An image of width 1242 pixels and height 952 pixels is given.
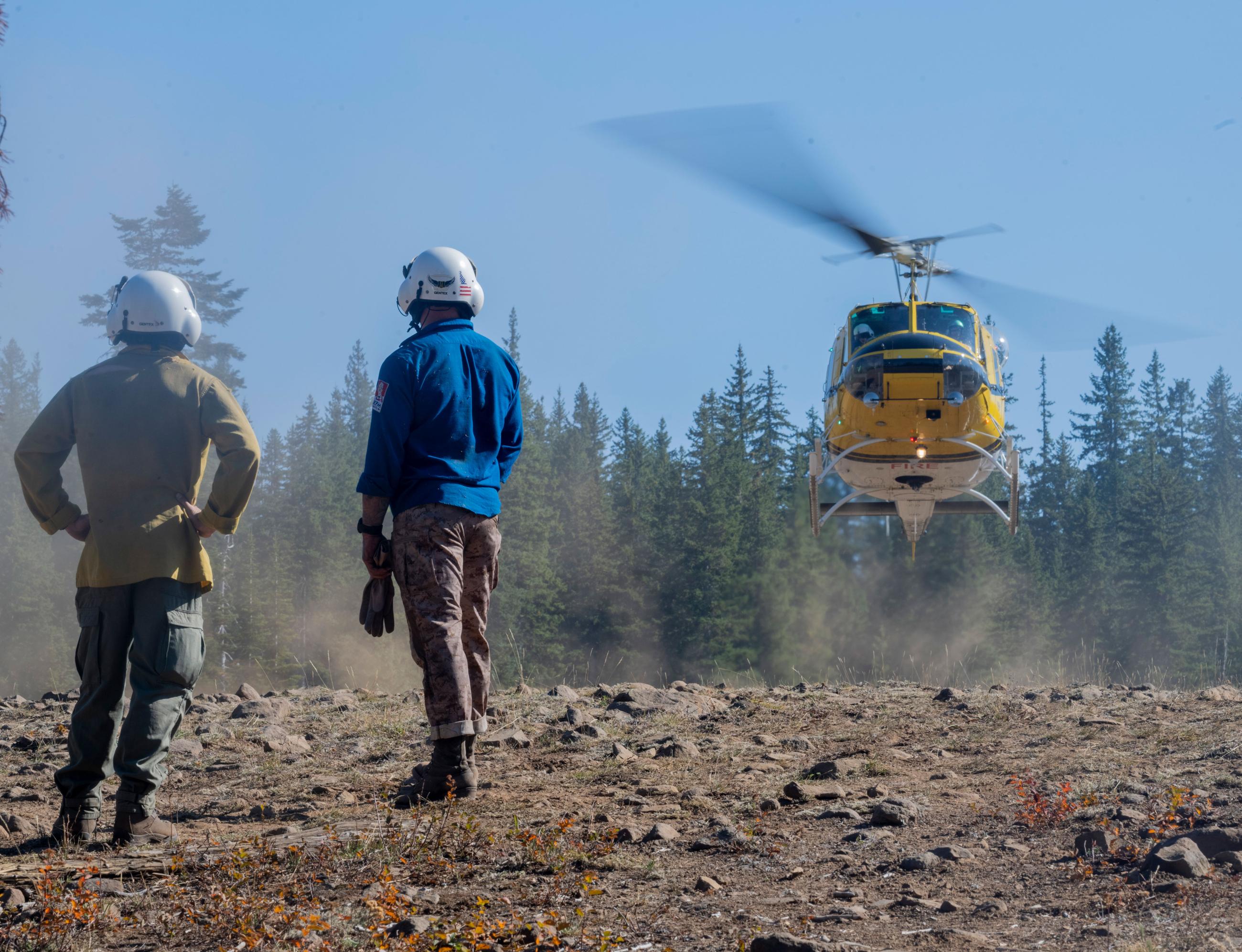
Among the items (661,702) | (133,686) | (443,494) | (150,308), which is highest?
(150,308)

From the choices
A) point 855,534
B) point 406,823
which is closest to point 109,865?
point 406,823

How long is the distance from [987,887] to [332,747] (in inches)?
Result: 170

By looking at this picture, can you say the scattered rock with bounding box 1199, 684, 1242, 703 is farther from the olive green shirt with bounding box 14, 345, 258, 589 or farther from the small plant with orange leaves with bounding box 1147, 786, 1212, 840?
the olive green shirt with bounding box 14, 345, 258, 589

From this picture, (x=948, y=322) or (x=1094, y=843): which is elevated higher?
(x=948, y=322)

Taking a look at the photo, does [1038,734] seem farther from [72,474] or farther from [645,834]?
[72,474]

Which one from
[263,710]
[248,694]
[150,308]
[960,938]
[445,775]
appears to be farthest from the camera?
[248,694]

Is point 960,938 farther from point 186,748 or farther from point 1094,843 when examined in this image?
point 186,748

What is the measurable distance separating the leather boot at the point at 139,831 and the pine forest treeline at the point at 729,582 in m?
37.1

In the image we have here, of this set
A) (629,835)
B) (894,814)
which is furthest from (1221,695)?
(629,835)

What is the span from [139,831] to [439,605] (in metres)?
1.51

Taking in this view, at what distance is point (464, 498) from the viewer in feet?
16.7

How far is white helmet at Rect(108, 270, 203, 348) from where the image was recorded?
4.79m

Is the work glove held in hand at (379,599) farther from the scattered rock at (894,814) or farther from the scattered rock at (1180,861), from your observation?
the scattered rock at (1180,861)

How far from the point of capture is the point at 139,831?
4270mm
